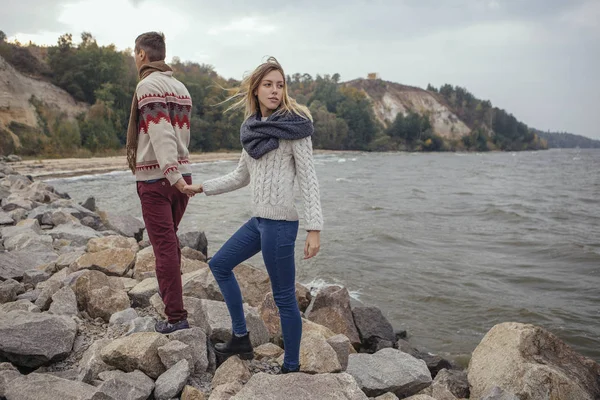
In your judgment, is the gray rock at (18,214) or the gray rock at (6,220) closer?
the gray rock at (6,220)

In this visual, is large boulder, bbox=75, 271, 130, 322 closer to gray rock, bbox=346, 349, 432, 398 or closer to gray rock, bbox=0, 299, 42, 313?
gray rock, bbox=0, 299, 42, 313

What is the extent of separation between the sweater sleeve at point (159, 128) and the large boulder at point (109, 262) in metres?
2.27

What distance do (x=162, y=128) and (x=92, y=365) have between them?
1529mm

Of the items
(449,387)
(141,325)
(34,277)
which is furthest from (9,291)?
(449,387)

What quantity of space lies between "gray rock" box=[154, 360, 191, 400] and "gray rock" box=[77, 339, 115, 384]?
15.1 inches

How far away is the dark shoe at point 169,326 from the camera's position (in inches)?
128

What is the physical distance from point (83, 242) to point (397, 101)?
387 ft

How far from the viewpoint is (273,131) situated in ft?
8.61

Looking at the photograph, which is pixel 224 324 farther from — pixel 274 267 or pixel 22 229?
pixel 22 229

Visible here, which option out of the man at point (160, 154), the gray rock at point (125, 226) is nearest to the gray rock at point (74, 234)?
the gray rock at point (125, 226)

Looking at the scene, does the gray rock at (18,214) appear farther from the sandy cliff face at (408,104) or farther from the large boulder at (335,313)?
the sandy cliff face at (408,104)

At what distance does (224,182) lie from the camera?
3141 millimetres

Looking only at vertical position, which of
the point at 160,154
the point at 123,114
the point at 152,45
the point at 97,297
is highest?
the point at 123,114

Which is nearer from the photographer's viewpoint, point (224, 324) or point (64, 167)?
point (224, 324)
